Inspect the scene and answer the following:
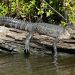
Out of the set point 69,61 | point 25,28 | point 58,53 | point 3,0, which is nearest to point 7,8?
point 3,0

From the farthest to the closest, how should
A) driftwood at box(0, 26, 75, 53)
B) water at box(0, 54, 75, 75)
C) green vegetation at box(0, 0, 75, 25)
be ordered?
green vegetation at box(0, 0, 75, 25) → driftwood at box(0, 26, 75, 53) → water at box(0, 54, 75, 75)

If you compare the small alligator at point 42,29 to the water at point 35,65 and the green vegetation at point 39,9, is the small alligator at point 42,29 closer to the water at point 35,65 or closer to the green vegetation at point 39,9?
the water at point 35,65

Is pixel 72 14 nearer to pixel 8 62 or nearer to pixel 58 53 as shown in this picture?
pixel 58 53

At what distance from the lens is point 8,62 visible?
7289 mm

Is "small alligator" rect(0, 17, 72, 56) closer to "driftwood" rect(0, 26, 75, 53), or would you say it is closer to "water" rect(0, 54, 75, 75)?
"driftwood" rect(0, 26, 75, 53)

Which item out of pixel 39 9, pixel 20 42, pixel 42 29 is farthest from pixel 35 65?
pixel 39 9

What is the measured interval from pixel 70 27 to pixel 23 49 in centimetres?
169

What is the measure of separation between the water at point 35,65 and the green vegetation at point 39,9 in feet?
7.69

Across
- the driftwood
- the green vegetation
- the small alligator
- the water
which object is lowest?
the water

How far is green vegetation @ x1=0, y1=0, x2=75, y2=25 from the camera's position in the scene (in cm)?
955

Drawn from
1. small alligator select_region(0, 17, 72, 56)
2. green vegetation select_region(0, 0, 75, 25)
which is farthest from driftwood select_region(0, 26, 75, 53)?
green vegetation select_region(0, 0, 75, 25)

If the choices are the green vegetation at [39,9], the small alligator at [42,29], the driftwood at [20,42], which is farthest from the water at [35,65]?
the green vegetation at [39,9]

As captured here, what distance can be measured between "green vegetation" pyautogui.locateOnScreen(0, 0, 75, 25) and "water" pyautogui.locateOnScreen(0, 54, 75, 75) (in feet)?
7.69

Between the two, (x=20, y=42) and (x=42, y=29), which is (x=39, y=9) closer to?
(x=42, y=29)
